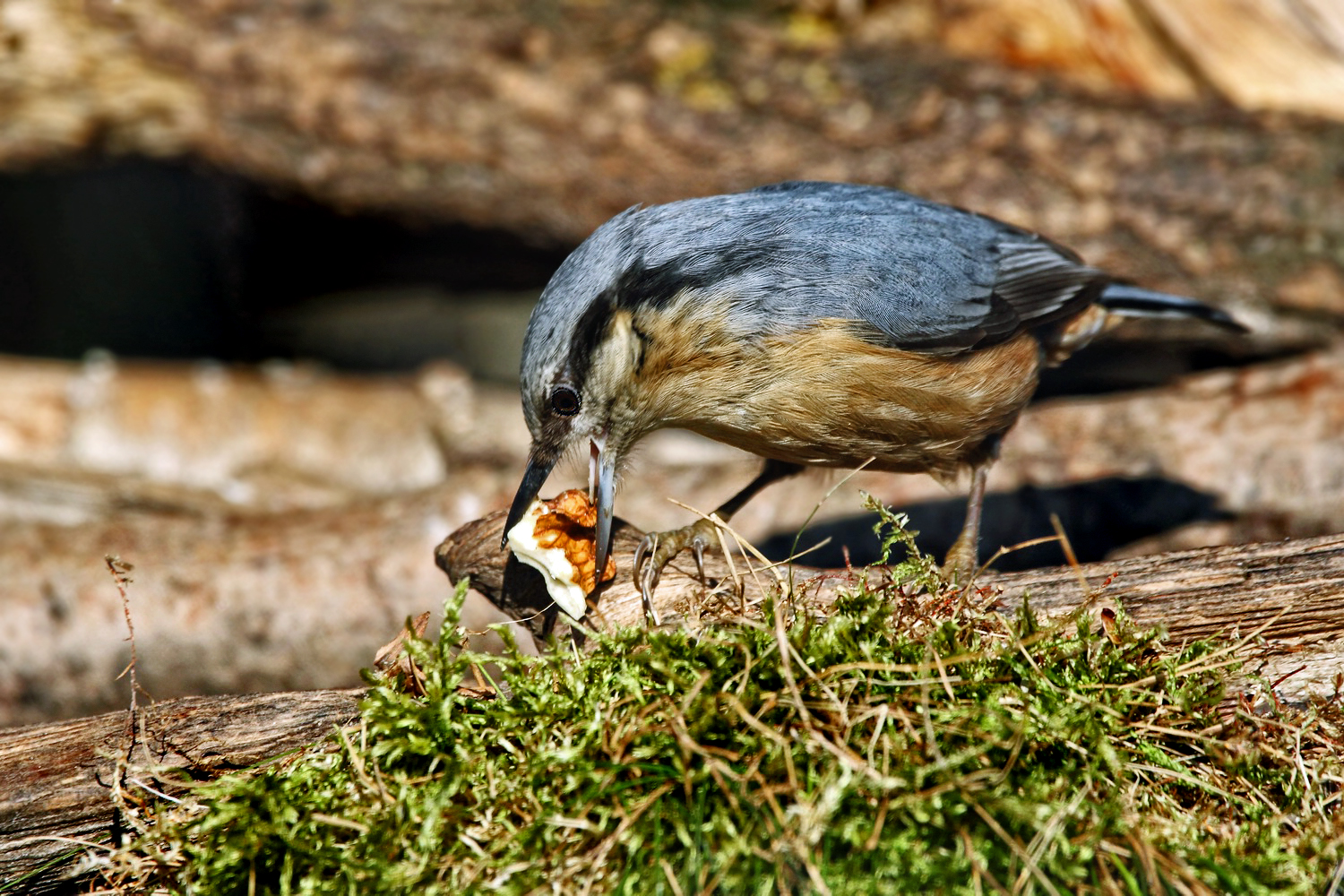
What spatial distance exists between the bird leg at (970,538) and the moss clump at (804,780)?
100 centimetres

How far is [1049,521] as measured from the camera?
4422 millimetres

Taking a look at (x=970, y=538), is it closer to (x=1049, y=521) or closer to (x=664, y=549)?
(x=1049, y=521)

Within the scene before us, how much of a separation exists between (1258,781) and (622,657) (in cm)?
145

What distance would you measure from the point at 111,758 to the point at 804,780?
5.51ft

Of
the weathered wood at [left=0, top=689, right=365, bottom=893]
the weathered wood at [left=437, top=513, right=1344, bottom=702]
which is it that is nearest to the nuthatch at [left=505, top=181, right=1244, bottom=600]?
the weathered wood at [left=437, top=513, right=1344, bottom=702]

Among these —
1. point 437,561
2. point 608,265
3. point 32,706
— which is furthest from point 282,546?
point 608,265

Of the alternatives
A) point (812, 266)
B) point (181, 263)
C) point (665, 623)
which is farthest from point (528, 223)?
point (665, 623)

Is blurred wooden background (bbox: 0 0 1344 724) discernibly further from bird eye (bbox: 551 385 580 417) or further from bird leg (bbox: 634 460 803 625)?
bird eye (bbox: 551 385 580 417)

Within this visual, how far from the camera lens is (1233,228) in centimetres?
514

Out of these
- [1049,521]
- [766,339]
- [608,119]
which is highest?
[608,119]

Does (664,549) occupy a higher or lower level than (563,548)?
lower

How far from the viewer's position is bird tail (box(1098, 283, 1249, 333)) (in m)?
4.07

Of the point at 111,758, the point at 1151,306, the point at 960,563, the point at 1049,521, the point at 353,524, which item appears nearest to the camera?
the point at 111,758

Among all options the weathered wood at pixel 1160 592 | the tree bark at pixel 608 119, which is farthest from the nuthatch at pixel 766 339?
the tree bark at pixel 608 119
